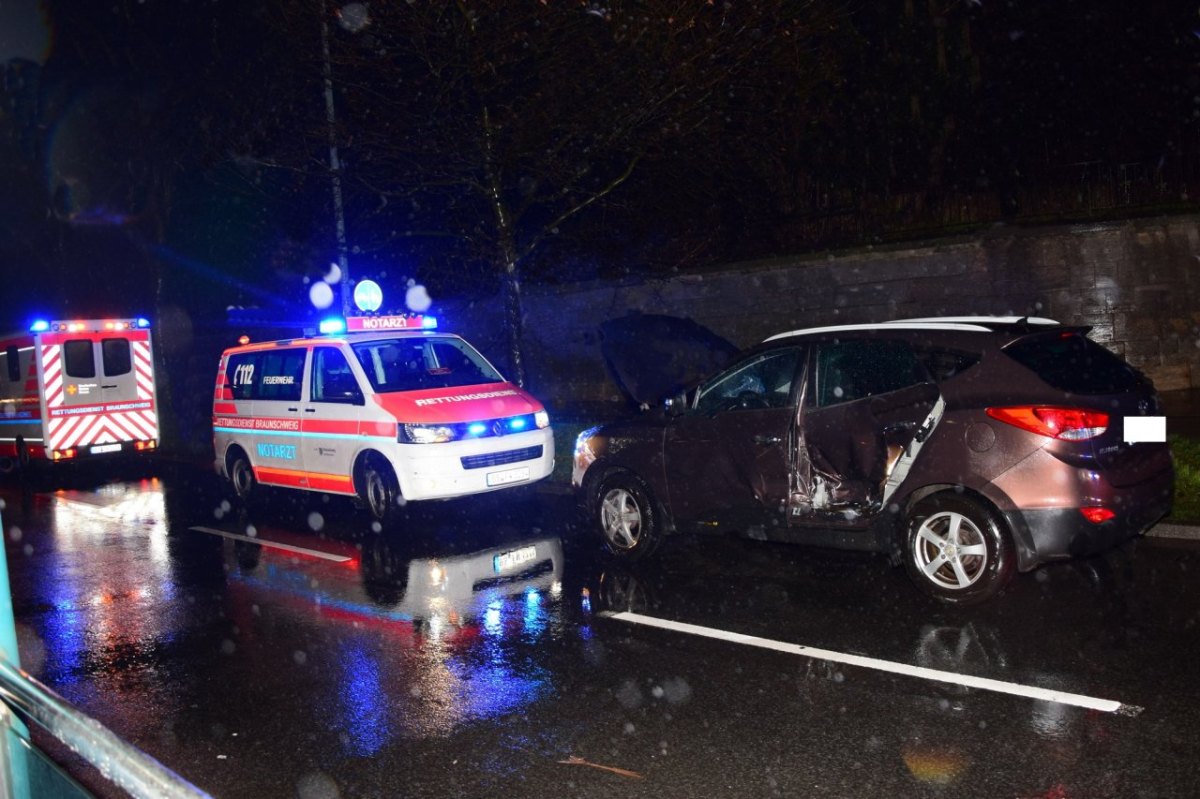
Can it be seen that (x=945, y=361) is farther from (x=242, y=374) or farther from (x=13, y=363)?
(x=13, y=363)

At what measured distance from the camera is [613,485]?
834cm

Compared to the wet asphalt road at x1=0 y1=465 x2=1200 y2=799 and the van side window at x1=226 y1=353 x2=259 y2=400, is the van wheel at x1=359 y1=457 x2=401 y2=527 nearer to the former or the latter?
the wet asphalt road at x1=0 y1=465 x2=1200 y2=799

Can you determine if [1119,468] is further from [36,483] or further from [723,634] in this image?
[36,483]

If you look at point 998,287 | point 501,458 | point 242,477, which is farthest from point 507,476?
point 998,287

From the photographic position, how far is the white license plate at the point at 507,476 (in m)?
10.2

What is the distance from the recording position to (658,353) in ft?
45.0

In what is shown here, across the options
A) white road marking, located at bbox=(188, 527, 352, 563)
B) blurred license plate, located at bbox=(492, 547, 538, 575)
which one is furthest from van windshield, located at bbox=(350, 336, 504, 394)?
blurred license plate, located at bbox=(492, 547, 538, 575)

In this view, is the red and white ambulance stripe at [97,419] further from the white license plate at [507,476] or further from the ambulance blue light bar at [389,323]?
the white license plate at [507,476]

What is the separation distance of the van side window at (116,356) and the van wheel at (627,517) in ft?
40.8

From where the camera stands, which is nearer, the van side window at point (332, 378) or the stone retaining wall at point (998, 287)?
the van side window at point (332, 378)

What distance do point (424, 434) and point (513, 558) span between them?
196 cm

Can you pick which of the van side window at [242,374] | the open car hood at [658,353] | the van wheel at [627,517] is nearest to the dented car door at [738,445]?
the van wheel at [627,517]

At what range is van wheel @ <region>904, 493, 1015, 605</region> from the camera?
20.1ft

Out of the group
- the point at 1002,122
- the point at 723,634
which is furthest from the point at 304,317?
the point at 723,634
